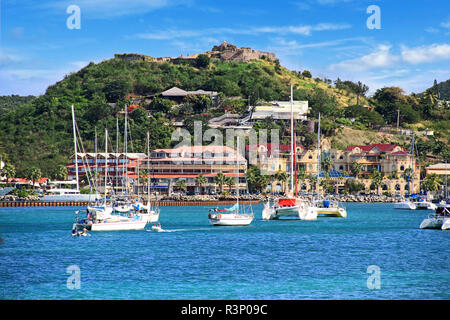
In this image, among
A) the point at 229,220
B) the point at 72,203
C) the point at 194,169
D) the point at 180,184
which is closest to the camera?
the point at 229,220

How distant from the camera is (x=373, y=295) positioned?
35.2 meters

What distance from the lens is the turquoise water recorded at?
119ft

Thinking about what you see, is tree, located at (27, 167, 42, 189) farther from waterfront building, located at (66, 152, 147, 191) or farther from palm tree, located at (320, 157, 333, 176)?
palm tree, located at (320, 157, 333, 176)

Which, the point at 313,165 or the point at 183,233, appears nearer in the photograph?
the point at 183,233

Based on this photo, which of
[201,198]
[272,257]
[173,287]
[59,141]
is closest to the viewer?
[173,287]

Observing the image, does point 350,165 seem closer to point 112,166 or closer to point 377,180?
point 377,180

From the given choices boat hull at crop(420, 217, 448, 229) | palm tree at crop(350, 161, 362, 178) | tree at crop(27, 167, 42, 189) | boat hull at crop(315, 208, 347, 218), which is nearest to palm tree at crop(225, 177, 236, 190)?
Result: palm tree at crop(350, 161, 362, 178)

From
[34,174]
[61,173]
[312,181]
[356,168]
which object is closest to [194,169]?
[312,181]

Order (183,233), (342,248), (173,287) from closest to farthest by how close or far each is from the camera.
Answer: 1. (173,287)
2. (342,248)
3. (183,233)

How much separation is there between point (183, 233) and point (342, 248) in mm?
18045

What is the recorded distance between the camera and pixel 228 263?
46.6 m

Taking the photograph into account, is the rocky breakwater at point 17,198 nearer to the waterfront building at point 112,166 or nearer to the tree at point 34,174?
the tree at point 34,174
